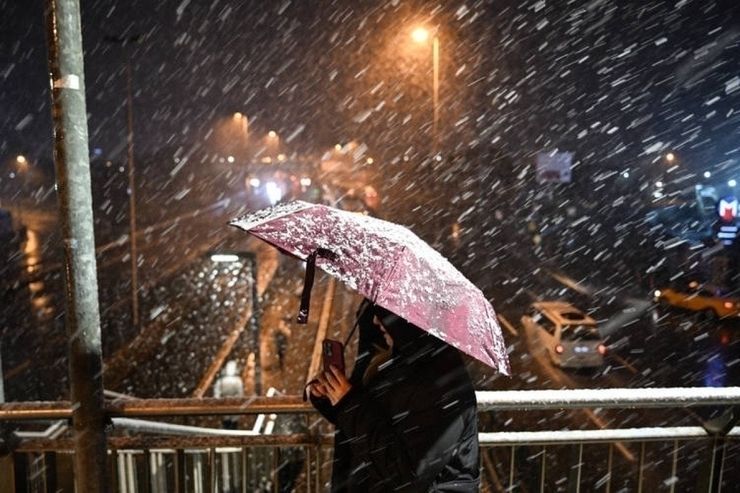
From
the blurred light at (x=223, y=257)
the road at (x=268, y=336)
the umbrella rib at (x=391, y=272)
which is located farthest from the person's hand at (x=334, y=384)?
the blurred light at (x=223, y=257)

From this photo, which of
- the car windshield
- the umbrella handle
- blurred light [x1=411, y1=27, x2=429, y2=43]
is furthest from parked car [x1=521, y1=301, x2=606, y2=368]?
the umbrella handle

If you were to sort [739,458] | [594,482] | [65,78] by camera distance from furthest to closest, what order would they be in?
[739,458], [594,482], [65,78]

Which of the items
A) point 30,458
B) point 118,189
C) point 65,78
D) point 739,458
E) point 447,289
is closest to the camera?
point 447,289

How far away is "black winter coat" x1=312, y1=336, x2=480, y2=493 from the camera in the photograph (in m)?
2.19

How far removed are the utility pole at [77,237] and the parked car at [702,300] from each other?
22506 mm

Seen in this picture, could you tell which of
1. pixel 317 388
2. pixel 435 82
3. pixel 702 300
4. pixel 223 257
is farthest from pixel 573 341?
pixel 317 388

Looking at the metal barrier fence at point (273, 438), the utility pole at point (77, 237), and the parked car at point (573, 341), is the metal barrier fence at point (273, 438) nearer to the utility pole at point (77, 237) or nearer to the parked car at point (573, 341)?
the utility pole at point (77, 237)

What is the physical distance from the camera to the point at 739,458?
34.1 feet

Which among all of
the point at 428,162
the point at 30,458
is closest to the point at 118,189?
the point at 428,162

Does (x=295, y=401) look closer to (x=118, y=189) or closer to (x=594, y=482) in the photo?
(x=594, y=482)

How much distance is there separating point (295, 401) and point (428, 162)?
2387 centimetres

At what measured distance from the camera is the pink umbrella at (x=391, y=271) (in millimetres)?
2119

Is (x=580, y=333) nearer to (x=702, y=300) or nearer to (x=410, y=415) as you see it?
(x=702, y=300)

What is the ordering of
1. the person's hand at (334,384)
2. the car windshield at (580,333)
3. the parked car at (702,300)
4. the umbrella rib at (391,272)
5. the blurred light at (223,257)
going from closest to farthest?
the umbrella rib at (391,272) → the person's hand at (334,384) → the blurred light at (223,257) → the car windshield at (580,333) → the parked car at (702,300)
